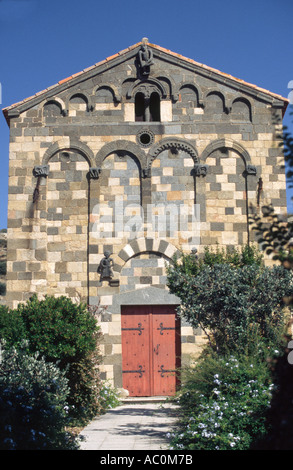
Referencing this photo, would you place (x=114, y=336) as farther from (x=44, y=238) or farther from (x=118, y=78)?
(x=118, y=78)

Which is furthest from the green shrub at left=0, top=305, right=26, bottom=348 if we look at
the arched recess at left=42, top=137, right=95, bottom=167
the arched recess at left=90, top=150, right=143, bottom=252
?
the arched recess at left=42, top=137, right=95, bottom=167

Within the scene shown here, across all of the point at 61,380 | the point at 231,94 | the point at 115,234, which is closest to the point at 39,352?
the point at 61,380

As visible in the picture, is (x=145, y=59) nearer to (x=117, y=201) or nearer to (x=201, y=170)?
(x=201, y=170)

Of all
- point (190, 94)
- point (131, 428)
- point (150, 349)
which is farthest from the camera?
point (190, 94)

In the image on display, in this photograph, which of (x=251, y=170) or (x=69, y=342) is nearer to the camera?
(x=69, y=342)

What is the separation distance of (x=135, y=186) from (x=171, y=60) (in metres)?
3.66

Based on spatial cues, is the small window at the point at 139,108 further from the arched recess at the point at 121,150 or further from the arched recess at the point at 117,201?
the arched recess at the point at 117,201

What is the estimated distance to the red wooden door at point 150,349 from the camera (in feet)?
45.6

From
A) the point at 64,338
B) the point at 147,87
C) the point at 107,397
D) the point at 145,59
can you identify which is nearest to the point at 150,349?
the point at 107,397

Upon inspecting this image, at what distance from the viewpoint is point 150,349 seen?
14.0 meters

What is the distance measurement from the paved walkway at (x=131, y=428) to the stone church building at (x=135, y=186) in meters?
1.58

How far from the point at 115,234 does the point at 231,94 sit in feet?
16.4

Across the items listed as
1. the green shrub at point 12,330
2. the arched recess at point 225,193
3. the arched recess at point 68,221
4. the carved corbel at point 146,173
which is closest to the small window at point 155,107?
the carved corbel at point 146,173

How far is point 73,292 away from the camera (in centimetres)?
1407
